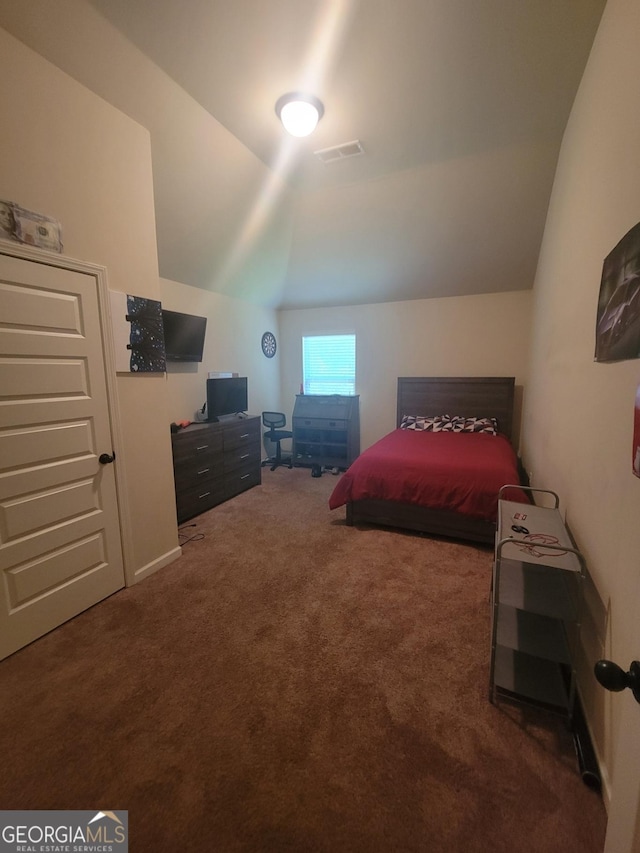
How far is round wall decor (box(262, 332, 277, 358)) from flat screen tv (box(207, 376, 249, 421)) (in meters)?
0.87

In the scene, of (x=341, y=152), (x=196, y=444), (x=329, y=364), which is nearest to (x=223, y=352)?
(x=196, y=444)

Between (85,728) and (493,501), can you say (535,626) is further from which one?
(85,728)

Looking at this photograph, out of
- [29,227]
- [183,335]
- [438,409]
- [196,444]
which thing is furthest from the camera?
[438,409]

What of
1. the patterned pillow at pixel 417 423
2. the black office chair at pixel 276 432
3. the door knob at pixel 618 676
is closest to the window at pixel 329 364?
the black office chair at pixel 276 432

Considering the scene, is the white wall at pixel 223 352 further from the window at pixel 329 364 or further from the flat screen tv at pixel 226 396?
the window at pixel 329 364

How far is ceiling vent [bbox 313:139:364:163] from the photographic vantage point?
2697 millimetres

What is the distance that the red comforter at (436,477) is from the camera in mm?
2670

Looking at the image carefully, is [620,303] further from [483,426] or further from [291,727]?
[483,426]

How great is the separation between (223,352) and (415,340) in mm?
2630

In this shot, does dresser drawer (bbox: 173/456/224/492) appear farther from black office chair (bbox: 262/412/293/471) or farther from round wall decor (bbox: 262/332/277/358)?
round wall decor (bbox: 262/332/277/358)

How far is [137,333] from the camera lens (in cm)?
224

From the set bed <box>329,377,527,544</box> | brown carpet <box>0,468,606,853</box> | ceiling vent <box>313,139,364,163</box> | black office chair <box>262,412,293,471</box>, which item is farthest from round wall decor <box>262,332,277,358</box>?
brown carpet <box>0,468,606,853</box>

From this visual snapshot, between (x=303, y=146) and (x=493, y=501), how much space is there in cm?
318

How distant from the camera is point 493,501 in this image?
2.63 metres
